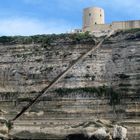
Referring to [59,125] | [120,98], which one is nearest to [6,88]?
[59,125]

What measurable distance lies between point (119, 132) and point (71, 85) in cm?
378

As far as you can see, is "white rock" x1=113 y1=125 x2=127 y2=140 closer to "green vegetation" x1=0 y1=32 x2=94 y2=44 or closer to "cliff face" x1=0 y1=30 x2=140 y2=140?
"cliff face" x1=0 y1=30 x2=140 y2=140

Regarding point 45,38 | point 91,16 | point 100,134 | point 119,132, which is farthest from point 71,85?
point 91,16

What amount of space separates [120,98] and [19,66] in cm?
585

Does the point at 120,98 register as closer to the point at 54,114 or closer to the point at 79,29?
the point at 54,114

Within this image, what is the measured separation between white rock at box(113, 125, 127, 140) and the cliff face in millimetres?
296

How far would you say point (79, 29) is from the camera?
124ft

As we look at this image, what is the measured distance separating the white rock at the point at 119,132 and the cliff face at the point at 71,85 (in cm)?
30

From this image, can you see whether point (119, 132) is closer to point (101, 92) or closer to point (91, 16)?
point (101, 92)

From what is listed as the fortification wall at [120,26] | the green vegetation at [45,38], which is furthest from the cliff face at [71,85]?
the fortification wall at [120,26]

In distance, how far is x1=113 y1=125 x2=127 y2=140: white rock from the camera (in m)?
30.7

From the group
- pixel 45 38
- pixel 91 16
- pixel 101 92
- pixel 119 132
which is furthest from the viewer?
pixel 91 16

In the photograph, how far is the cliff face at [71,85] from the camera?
31844 millimetres

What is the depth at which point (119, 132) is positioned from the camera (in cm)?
3086
